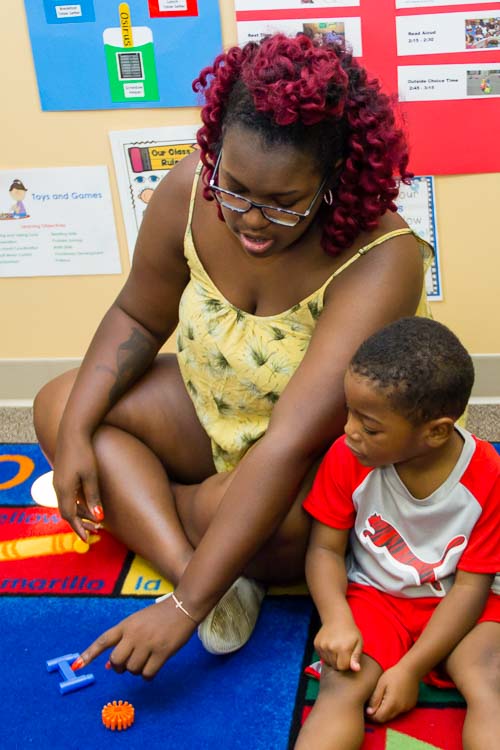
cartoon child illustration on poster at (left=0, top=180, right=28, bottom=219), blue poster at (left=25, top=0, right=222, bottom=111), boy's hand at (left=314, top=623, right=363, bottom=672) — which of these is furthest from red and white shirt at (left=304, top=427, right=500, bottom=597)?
cartoon child illustration on poster at (left=0, top=180, right=28, bottom=219)

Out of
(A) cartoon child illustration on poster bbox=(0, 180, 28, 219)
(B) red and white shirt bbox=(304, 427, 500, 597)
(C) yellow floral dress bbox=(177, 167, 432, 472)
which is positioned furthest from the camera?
(A) cartoon child illustration on poster bbox=(0, 180, 28, 219)

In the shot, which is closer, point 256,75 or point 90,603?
point 256,75

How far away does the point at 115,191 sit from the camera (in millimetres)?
1976

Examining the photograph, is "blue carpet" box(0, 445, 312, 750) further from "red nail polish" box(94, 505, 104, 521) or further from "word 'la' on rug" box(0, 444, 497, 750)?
"red nail polish" box(94, 505, 104, 521)

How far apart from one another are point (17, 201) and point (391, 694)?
1.43m

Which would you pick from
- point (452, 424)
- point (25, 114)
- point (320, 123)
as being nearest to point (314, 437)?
point (452, 424)

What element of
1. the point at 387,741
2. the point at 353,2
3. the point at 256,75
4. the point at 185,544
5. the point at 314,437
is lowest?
the point at 387,741

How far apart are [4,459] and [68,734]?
0.83m

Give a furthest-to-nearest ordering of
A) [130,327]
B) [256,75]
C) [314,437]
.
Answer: [130,327]
[314,437]
[256,75]

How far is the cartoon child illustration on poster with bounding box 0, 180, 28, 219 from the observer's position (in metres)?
2.00

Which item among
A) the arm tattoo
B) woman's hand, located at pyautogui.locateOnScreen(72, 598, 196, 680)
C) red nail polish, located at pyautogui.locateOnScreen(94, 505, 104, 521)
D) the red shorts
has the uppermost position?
the arm tattoo

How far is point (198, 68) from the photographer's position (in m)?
1.82

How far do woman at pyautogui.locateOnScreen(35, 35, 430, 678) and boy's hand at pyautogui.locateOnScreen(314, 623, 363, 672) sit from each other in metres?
0.15

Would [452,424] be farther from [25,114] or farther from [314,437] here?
[25,114]
